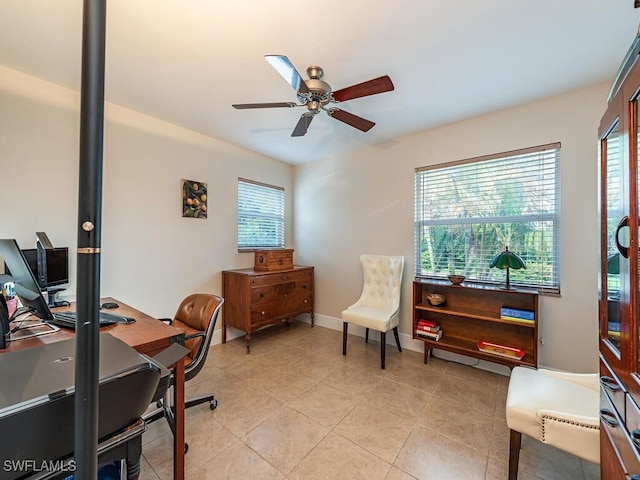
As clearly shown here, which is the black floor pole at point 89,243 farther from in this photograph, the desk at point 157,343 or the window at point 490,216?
the window at point 490,216

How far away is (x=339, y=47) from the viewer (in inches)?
67.6

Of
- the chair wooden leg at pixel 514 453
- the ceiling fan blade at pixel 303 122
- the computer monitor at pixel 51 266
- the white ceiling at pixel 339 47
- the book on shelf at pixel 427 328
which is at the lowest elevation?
the chair wooden leg at pixel 514 453

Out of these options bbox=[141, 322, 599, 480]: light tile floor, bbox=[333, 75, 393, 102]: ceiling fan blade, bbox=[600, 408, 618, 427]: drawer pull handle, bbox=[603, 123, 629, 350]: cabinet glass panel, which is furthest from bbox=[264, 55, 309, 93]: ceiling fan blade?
bbox=[141, 322, 599, 480]: light tile floor

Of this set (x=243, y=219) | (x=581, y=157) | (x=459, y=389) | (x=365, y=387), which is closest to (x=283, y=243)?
(x=243, y=219)

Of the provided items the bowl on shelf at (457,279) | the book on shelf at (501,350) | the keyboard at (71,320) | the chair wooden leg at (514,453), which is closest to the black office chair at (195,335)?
the keyboard at (71,320)

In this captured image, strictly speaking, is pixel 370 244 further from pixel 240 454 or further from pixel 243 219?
pixel 240 454

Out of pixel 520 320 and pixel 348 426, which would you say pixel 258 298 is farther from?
pixel 520 320

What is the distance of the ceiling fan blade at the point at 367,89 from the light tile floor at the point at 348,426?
7.37 feet

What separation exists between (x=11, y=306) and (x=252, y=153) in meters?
2.84

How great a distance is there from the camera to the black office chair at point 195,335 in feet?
5.51

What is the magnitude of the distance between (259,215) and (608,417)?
11.9ft

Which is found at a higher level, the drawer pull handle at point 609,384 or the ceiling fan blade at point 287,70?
the ceiling fan blade at point 287,70

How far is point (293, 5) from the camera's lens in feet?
4.67

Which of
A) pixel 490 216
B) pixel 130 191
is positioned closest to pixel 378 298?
pixel 490 216
